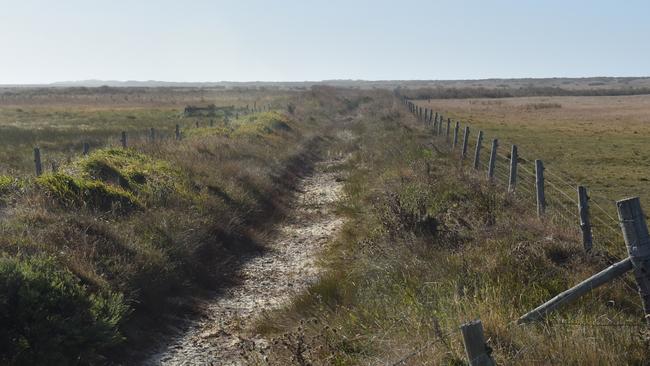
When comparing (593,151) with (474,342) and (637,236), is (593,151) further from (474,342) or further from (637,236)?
(474,342)

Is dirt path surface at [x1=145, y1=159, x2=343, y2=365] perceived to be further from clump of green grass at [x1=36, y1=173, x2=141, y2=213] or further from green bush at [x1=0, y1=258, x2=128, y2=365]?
clump of green grass at [x1=36, y1=173, x2=141, y2=213]

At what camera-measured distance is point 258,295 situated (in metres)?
8.63

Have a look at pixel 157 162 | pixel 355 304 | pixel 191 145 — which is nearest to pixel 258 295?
pixel 355 304

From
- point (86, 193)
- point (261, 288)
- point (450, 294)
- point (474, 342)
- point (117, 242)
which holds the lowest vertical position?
point (261, 288)

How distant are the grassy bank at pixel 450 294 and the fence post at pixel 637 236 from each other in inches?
21.6

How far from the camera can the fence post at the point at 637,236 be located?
422cm

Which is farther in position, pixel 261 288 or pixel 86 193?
pixel 86 193

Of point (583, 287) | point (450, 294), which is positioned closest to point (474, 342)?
point (583, 287)

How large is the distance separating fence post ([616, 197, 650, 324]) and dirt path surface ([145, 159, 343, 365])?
340cm

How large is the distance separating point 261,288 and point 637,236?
5966mm

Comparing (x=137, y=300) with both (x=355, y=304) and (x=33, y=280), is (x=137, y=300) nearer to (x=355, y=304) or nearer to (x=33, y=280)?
(x=33, y=280)

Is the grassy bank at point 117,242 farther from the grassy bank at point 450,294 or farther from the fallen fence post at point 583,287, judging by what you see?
the fallen fence post at point 583,287

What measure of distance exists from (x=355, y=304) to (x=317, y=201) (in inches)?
341

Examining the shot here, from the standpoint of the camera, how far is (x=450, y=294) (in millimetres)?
5945
